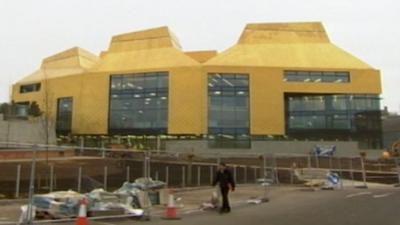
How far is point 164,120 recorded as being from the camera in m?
70.6

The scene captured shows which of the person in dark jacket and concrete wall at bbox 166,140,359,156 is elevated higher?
concrete wall at bbox 166,140,359,156

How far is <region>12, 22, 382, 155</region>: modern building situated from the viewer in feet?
228

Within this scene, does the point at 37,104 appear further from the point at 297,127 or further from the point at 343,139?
the point at 343,139

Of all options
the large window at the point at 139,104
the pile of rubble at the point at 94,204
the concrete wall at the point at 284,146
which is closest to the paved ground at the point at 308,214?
the pile of rubble at the point at 94,204

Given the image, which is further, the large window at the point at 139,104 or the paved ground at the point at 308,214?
the large window at the point at 139,104

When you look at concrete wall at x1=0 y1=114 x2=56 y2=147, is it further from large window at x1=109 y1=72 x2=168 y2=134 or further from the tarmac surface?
the tarmac surface

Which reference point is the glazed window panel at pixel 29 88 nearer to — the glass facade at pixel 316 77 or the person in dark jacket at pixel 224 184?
the glass facade at pixel 316 77

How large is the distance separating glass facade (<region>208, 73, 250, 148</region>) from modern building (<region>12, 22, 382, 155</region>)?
0.13 metres

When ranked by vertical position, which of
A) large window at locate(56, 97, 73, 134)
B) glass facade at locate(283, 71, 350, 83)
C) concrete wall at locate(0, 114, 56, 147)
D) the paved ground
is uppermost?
glass facade at locate(283, 71, 350, 83)

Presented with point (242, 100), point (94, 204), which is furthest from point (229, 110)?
point (94, 204)

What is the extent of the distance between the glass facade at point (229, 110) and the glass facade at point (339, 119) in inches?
253

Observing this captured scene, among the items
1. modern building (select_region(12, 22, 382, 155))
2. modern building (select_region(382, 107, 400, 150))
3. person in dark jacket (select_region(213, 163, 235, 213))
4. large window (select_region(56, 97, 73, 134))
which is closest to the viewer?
person in dark jacket (select_region(213, 163, 235, 213))

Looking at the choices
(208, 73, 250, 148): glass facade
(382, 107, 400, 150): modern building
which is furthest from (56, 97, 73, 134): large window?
(382, 107, 400, 150): modern building

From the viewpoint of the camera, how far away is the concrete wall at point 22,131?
64312 millimetres
